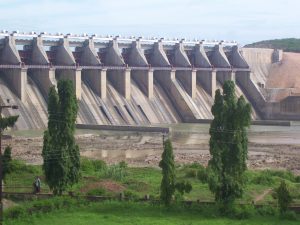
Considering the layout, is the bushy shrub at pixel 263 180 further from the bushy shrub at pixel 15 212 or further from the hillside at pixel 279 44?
the hillside at pixel 279 44

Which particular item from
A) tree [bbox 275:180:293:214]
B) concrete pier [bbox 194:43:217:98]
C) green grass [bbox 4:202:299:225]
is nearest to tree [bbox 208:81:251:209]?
green grass [bbox 4:202:299:225]

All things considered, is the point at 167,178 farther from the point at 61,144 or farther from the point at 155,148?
the point at 155,148

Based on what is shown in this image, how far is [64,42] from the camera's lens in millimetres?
55469

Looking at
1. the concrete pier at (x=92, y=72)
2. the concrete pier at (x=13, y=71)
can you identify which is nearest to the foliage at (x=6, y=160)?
the concrete pier at (x=13, y=71)

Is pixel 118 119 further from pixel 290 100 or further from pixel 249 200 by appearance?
pixel 249 200

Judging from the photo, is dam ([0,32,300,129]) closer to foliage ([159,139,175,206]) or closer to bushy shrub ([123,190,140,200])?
bushy shrub ([123,190,140,200])

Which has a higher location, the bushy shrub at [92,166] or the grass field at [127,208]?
the bushy shrub at [92,166]

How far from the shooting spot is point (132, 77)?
207ft

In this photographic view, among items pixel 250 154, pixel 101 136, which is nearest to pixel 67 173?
pixel 250 154

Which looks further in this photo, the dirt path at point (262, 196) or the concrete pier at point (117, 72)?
the concrete pier at point (117, 72)

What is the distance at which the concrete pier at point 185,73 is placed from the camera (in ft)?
215

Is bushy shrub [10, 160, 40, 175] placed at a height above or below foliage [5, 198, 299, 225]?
above

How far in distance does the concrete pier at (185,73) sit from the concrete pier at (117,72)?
27.7ft

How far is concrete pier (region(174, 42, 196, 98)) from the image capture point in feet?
215
